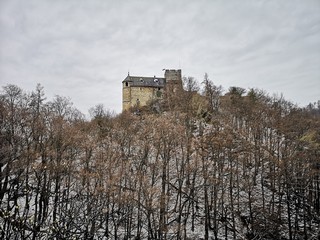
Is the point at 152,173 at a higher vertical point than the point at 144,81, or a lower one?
lower

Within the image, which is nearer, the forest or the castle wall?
the forest

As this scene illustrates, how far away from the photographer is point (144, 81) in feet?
193

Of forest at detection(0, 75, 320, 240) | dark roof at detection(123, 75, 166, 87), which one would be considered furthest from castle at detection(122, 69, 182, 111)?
forest at detection(0, 75, 320, 240)

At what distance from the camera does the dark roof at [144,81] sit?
57.6m

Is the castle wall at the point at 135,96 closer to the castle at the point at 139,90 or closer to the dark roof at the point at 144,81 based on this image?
the castle at the point at 139,90

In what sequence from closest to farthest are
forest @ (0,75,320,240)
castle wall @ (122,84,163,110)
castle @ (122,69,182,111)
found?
1. forest @ (0,75,320,240)
2. castle @ (122,69,182,111)
3. castle wall @ (122,84,163,110)

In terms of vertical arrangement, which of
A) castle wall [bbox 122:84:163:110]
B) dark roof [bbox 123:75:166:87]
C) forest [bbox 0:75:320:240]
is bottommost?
forest [bbox 0:75:320:240]

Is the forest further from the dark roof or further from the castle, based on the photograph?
the dark roof

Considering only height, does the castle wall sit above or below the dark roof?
below

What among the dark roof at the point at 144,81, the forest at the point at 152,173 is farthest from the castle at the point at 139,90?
the forest at the point at 152,173

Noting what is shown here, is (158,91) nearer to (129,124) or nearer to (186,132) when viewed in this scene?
(129,124)

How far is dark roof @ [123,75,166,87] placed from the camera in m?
57.6

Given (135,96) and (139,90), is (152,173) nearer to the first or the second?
(135,96)

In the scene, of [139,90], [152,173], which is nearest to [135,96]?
[139,90]
